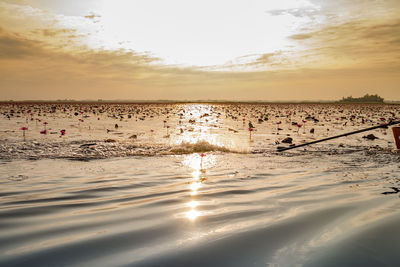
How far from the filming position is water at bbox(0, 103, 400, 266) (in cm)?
249

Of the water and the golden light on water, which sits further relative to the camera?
the golden light on water

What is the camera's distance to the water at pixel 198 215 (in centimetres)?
249

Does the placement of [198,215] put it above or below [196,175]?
above

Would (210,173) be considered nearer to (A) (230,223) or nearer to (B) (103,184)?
(B) (103,184)

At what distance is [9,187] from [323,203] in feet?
18.4

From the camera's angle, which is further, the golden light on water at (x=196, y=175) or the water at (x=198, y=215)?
the golden light on water at (x=196, y=175)

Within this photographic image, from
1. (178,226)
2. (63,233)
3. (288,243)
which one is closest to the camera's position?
(288,243)

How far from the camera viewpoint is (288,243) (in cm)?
274

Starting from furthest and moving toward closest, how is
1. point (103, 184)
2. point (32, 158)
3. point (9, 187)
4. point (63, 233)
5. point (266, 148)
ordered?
point (266, 148)
point (32, 158)
point (103, 184)
point (9, 187)
point (63, 233)

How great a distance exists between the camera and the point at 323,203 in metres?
4.10

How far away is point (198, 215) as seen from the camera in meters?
3.56

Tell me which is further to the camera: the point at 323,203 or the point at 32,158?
the point at 32,158

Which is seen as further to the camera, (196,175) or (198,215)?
(196,175)

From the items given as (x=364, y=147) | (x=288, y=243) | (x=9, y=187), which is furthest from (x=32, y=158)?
(x=364, y=147)
